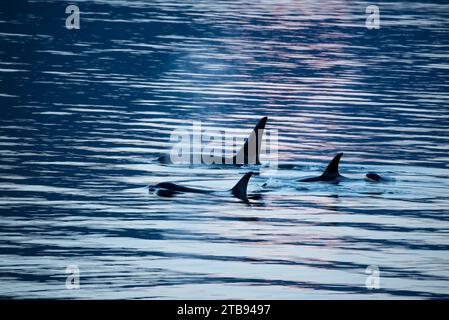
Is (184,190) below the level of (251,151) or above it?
below

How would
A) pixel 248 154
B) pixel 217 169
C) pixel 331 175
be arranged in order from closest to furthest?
pixel 331 175 < pixel 217 169 < pixel 248 154

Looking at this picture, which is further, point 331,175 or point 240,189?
point 331,175

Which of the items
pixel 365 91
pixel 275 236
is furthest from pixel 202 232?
pixel 365 91

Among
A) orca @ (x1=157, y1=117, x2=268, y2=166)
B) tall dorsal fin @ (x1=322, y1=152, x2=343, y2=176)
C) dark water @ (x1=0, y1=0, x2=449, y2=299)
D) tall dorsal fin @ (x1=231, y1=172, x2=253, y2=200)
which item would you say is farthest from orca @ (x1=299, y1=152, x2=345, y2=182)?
orca @ (x1=157, y1=117, x2=268, y2=166)

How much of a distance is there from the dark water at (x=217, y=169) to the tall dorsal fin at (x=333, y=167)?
288 mm

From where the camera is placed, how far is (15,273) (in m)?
16.0

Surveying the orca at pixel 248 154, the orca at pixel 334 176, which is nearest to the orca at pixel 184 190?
the orca at pixel 334 176

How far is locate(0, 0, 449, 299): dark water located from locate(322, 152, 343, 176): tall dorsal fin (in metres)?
0.29

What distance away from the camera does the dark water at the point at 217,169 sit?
16.5 metres

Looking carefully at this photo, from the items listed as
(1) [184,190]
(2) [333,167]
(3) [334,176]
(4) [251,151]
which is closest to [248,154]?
(4) [251,151]

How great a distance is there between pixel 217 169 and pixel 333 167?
2930 millimetres

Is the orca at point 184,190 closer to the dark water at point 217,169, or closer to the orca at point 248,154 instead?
the dark water at point 217,169

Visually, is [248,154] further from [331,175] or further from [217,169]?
[331,175]

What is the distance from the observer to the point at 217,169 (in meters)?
25.0
